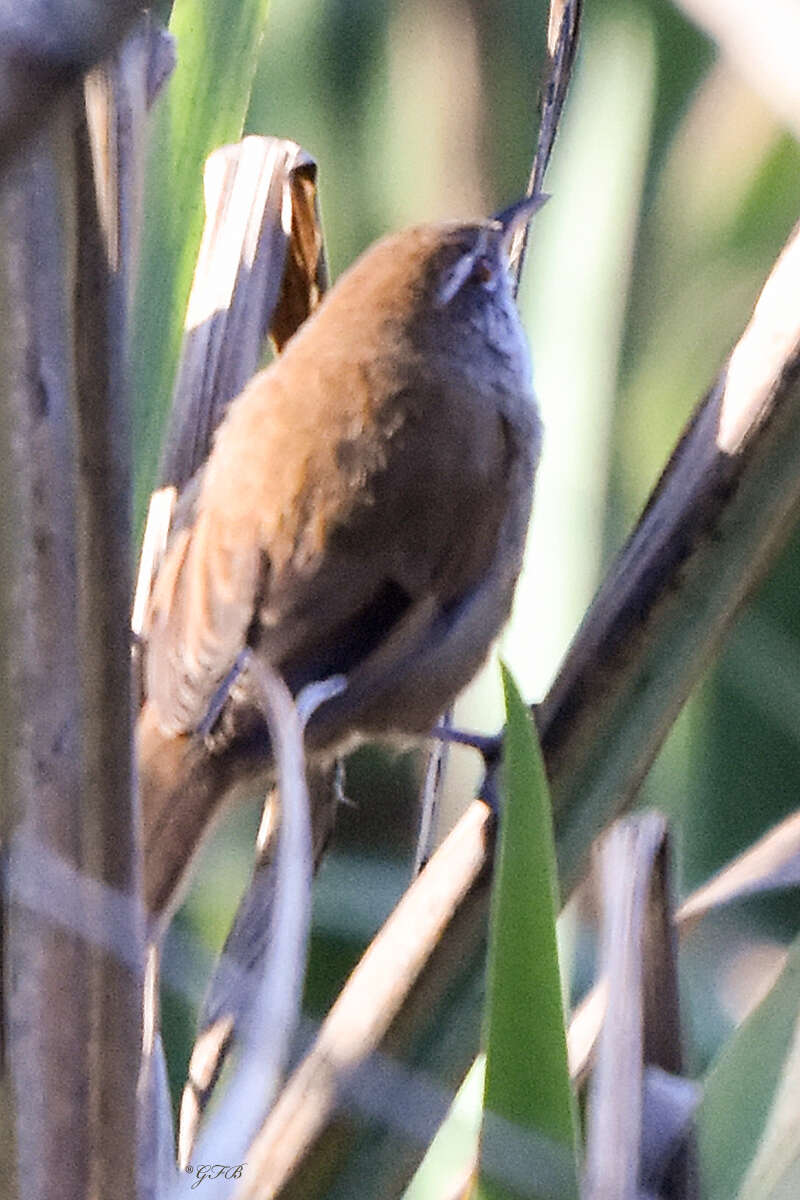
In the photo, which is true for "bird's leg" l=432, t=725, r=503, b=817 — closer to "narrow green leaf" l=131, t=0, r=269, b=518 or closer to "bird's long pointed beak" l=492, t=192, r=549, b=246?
"narrow green leaf" l=131, t=0, r=269, b=518

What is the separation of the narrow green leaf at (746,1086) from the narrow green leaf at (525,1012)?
4.7 inches

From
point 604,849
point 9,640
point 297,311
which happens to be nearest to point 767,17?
point 9,640

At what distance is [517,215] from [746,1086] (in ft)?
3.01

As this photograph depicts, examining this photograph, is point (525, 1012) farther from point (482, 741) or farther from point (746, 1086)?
point (482, 741)

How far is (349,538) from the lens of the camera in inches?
49.5

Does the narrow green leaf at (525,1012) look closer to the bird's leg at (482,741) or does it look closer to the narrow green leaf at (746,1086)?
the narrow green leaf at (746,1086)

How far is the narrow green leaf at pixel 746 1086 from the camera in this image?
72 cm

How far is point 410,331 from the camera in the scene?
1.43 meters

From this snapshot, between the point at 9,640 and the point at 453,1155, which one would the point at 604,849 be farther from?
the point at 453,1155

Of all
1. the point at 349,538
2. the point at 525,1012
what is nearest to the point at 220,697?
the point at 349,538

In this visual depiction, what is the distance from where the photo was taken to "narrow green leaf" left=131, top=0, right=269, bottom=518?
3.70 ft

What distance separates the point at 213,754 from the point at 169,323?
13.5 inches

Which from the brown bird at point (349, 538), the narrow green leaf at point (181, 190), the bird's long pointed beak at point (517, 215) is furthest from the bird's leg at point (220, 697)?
the bird's long pointed beak at point (517, 215)

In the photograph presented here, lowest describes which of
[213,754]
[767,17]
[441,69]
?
[213,754]
